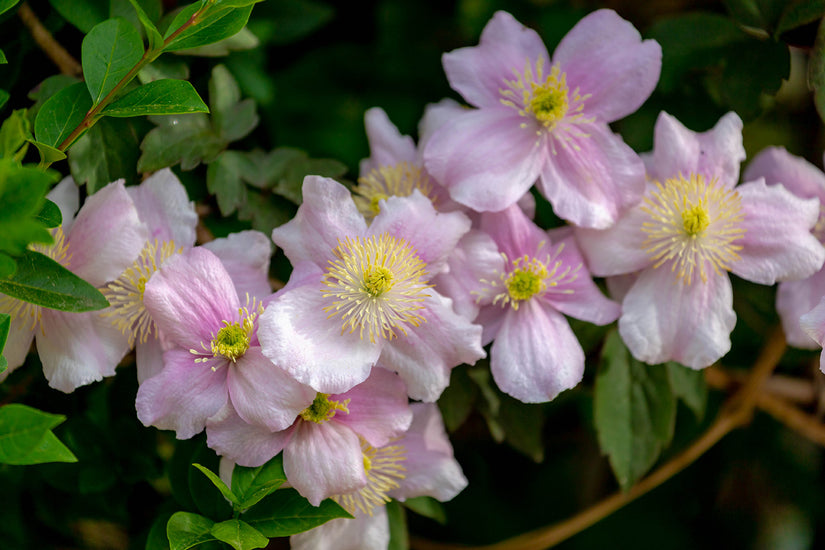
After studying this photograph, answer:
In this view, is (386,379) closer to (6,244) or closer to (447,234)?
(447,234)

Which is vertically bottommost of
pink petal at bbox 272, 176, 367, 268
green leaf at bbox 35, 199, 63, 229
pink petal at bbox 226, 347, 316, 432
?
pink petal at bbox 226, 347, 316, 432

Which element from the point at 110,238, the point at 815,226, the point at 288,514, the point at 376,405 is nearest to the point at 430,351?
the point at 376,405

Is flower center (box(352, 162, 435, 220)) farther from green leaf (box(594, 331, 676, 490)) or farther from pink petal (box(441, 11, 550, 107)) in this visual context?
green leaf (box(594, 331, 676, 490))

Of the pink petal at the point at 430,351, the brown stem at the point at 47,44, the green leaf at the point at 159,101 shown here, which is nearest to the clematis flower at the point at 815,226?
the pink petal at the point at 430,351

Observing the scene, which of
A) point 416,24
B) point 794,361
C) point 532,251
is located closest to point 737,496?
point 794,361

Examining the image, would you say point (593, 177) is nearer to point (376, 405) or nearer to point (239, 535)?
point (376, 405)

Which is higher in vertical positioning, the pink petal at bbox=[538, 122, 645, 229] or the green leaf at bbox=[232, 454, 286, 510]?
the pink petal at bbox=[538, 122, 645, 229]

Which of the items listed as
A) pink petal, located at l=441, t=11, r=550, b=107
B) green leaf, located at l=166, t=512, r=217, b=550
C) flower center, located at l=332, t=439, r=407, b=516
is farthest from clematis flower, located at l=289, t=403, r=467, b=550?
pink petal, located at l=441, t=11, r=550, b=107
